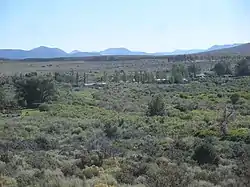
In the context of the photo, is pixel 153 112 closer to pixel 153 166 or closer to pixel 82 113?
pixel 82 113

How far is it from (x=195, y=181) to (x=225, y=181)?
2.58 feet

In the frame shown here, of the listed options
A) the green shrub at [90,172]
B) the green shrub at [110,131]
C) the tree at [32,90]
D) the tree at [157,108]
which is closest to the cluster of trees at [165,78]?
the tree at [32,90]

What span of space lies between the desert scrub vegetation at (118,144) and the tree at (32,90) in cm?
11

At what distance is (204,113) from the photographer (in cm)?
3828

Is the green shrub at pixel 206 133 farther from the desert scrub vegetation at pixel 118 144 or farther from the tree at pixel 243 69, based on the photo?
the tree at pixel 243 69

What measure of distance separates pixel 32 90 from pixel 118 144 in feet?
104

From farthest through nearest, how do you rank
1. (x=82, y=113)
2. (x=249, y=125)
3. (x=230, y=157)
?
(x=82, y=113)
(x=249, y=125)
(x=230, y=157)

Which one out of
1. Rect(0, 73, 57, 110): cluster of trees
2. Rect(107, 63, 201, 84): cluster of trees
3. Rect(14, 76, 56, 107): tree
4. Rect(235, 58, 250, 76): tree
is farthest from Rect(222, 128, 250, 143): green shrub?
Rect(235, 58, 250, 76): tree

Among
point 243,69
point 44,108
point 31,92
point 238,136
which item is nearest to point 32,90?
point 31,92

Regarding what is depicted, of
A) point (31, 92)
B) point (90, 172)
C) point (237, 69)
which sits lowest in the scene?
point (237, 69)

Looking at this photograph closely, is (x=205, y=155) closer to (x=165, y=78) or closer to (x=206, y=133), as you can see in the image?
(x=206, y=133)

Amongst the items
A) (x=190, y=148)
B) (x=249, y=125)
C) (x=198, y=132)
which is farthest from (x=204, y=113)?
(x=190, y=148)

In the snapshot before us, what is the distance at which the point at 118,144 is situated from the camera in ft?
67.1

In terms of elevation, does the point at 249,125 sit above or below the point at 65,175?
below
